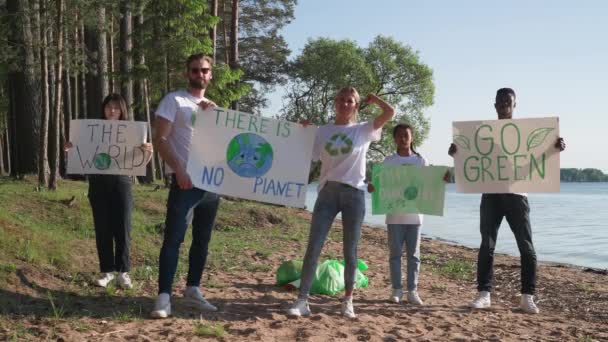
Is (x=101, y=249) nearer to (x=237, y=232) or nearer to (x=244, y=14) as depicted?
(x=237, y=232)

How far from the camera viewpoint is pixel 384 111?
17.4 ft

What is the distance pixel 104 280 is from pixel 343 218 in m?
2.53

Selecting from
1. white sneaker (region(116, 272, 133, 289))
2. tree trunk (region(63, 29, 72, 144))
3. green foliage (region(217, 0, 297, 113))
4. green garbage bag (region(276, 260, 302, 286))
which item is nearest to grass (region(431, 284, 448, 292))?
green garbage bag (region(276, 260, 302, 286))

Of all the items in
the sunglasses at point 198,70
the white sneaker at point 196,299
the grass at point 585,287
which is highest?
the sunglasses at point 198,70

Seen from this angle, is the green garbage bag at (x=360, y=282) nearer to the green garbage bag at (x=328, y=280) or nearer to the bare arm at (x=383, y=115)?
the green garbage bag at (x=328, y=280)

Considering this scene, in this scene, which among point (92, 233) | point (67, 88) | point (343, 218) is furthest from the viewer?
point (67, 88)

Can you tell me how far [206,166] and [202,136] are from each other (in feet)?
0.92

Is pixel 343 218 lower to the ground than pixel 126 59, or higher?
lower

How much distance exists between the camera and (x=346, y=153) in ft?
17.1

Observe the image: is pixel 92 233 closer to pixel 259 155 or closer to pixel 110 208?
pixel 110 208

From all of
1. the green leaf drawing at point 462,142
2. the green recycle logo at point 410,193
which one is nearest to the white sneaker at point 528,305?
the green recycle logo at point 410,193

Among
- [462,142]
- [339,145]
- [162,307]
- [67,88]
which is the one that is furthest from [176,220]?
[67,88]

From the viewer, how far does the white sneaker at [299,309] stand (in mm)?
5379

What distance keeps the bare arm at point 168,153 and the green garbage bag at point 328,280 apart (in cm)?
238
